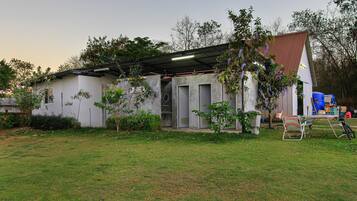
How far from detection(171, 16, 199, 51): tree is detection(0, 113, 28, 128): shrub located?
21.0m

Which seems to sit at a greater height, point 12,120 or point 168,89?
point 168,89

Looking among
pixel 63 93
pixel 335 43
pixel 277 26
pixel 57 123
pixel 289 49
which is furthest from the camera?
pixel 277 26

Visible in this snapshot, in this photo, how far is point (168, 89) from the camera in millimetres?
15375

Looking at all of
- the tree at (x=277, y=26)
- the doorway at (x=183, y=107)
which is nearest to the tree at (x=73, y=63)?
the tree at (x=277, y=26)

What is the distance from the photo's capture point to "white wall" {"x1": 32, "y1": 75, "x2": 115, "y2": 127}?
15578 mm

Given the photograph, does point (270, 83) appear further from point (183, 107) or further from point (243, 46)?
point (183, 107)

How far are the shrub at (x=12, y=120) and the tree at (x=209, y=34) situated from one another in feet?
72.6

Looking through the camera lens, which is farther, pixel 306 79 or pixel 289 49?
pixel 306 79

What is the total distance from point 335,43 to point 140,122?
27.3 meters

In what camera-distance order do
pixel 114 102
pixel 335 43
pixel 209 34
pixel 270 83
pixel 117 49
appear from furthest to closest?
pixel 209 34, pixel 335 43, pixel 117 49, pixel 270 83, pixel 114 102

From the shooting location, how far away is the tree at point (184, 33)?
34.9 meters

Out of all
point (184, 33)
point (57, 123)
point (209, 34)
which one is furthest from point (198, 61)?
point (184, 33)

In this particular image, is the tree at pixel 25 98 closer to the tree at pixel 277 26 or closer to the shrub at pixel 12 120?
the shrub at pixel 12 120

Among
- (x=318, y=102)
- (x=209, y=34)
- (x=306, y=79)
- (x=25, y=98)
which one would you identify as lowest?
(x=318, y=102)
